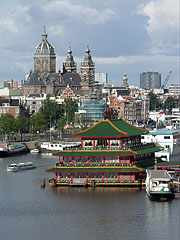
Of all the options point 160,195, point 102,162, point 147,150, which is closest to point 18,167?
point 147,150

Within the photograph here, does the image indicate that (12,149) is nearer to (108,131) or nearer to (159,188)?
(108,131)

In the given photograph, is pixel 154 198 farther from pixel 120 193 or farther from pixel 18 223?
pixel 18 223

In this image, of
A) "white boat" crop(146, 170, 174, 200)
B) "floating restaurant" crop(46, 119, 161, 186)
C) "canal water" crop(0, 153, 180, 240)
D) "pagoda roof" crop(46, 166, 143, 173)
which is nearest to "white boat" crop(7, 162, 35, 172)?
"canal water" crop(0, 153, 180, 240)

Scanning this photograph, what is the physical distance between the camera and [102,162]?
115 meters

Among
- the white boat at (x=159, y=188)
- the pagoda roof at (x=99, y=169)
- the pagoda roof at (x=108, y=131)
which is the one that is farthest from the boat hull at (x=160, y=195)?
the pagoda roof at (x=108, y=131)

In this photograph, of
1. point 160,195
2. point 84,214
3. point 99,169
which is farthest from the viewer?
point 99,169

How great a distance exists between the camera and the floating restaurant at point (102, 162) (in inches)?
4469

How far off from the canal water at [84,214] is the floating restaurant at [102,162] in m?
2.31

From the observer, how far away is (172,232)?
88.1 metres

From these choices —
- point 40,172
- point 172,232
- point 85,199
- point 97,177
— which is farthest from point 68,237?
point 40,172

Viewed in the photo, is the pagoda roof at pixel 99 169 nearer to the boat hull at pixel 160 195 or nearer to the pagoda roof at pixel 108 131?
the pagoda roof at pixel 108 131

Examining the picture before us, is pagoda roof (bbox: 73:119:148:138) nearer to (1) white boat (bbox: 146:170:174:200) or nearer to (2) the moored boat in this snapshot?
(1) white boat (bbox: 146:170:174:200)

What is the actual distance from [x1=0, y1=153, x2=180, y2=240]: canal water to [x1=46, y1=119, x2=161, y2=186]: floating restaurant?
90.8 inches

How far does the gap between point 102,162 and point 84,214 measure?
751 inches
